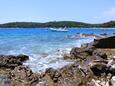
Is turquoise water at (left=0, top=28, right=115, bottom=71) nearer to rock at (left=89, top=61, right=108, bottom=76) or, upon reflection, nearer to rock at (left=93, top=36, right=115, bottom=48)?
rock at (left=93, top=36, right=115, bottom=48)

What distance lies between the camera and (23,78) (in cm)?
1419

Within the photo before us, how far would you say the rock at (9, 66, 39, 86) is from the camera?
13.4 meters

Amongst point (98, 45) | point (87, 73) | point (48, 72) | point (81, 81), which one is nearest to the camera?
point (81, 81)

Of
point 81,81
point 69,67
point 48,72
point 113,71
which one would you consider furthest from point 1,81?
point 113,71

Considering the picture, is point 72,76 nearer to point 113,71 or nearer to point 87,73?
point 87,73

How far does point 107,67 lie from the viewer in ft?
45.9

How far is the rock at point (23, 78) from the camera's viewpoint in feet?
44.0

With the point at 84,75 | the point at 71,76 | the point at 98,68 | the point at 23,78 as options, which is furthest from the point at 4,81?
the point at 98,68

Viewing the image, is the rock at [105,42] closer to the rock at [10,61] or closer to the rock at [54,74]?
the rock at [10,61]

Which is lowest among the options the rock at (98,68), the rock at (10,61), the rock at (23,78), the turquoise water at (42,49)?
the turquoise water at (42,49)

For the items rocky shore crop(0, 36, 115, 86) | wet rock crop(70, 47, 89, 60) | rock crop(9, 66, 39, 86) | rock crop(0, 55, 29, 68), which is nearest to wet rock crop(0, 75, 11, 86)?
rocky shore crop(0, 36, 115, 86)

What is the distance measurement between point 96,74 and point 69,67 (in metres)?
1.27

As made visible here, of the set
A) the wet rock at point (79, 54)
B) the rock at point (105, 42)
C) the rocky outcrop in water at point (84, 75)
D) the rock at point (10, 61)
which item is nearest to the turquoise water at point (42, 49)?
the rock at point (10, 61)

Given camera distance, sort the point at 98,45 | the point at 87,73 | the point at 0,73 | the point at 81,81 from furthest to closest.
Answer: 1. the point at 98,45
2. the point at 0,73
3. the point at 87,73
4. the point at 81,81
